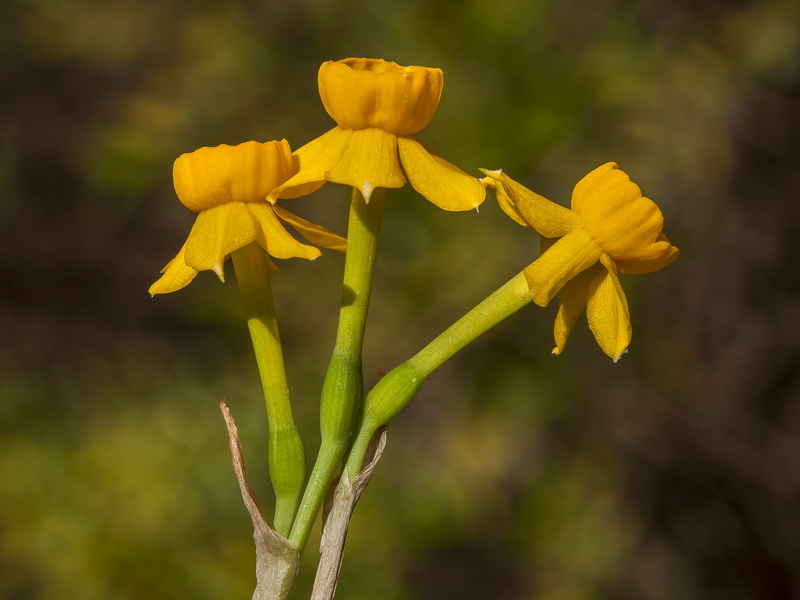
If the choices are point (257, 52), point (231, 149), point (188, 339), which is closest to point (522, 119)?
point (257, 52)

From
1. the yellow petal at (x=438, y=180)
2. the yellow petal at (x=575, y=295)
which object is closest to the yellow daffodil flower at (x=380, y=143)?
the yellow petal at (x=438, y=180)

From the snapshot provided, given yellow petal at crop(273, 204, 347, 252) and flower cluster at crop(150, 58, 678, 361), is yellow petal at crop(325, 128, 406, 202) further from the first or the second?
yellow petal at crop(273, 204, 347, 252)

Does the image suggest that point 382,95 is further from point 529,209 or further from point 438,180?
point 529,209

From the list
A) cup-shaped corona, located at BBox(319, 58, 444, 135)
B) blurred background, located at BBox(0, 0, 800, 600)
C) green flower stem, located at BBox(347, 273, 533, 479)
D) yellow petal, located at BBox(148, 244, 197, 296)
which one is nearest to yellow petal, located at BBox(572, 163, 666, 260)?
green flower stem, located at BBox(347, 273, 533, 479)

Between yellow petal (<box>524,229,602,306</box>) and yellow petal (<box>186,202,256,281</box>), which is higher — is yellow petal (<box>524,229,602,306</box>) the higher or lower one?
the higher one

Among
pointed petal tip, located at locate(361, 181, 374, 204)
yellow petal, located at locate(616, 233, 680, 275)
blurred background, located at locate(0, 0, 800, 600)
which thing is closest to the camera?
pointed petal tip, located at locate(361, 181, 374, 204)

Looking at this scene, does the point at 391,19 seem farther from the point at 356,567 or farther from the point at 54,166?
the point at 356,567
